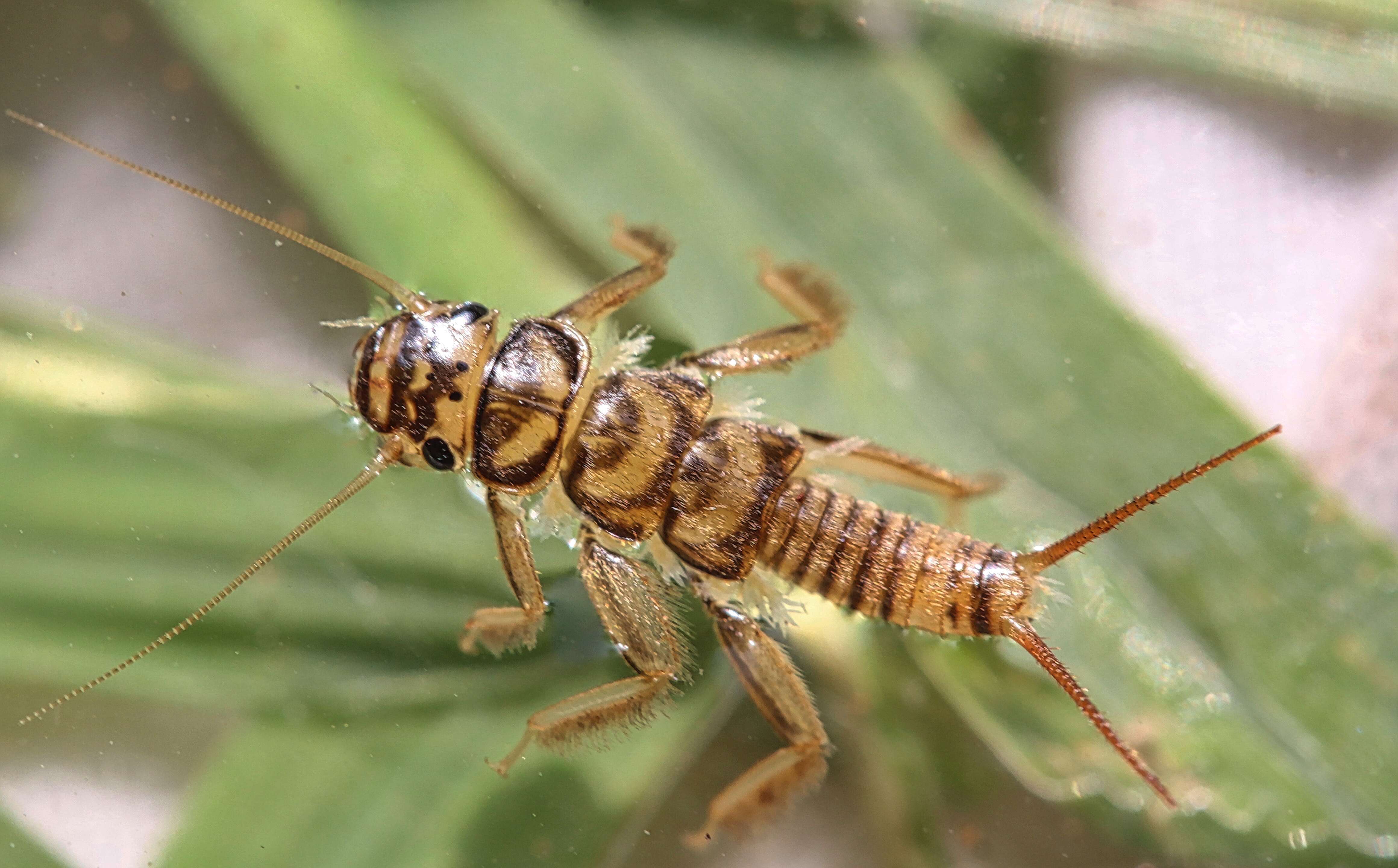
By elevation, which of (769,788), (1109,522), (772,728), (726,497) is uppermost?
(1109,522)

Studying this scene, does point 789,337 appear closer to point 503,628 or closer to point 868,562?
point 868,562

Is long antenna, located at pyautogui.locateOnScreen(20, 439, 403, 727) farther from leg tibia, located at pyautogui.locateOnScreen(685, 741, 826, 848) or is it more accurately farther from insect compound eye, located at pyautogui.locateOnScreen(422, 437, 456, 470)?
leg tibia, located at pyautogui.locateOnScreen(685, 741, 826, 848)

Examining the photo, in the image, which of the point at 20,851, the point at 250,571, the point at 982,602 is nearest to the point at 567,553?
the point at 250,571

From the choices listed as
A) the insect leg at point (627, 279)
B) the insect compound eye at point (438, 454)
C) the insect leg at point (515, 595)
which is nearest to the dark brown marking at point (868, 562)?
the insect leg at point (515, 595)

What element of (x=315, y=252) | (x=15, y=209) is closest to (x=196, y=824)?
(x=315, y=252)

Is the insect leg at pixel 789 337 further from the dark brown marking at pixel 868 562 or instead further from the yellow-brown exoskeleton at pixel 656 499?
the dark brown marking at pixel 868 562

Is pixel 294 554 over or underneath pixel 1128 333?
underneath

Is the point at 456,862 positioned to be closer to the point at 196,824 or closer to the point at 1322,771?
the point at 196,824
